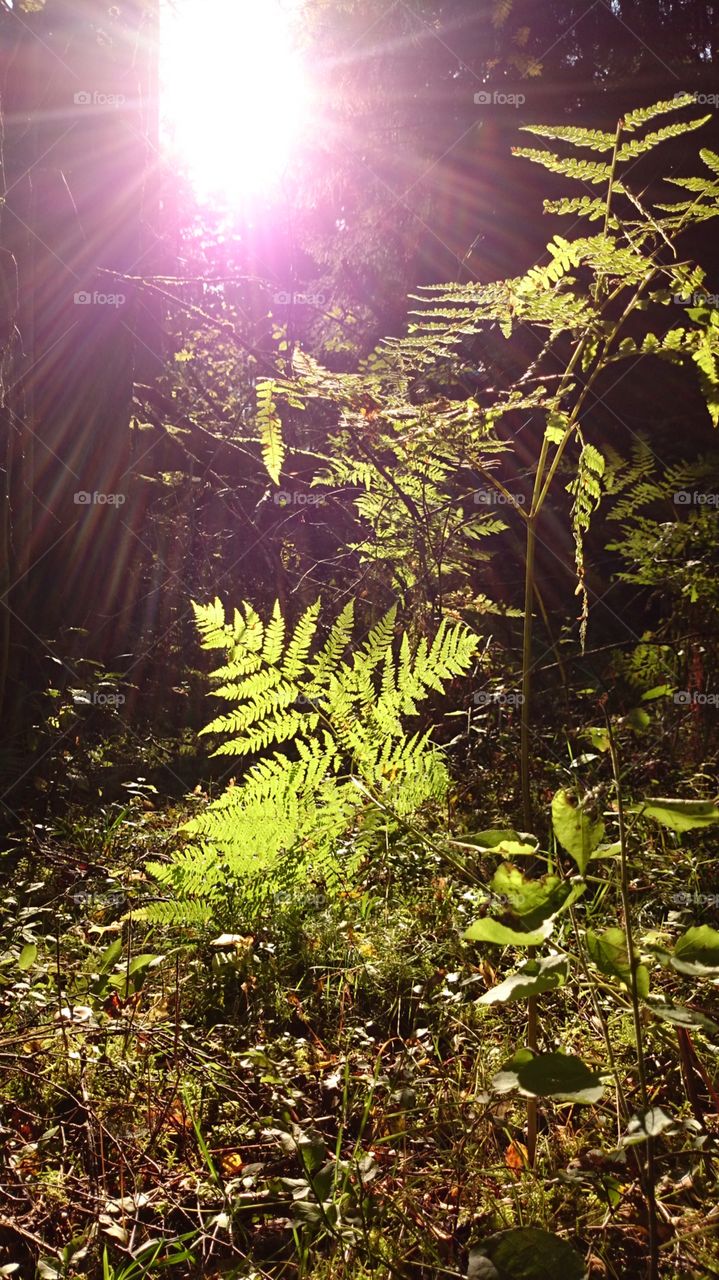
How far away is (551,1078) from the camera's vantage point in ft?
3.11

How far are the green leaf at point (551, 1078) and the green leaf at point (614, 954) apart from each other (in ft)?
0.40

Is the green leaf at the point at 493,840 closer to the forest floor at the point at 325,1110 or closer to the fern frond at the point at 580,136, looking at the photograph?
the forest floor at the point at 325,1110

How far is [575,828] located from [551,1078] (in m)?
0.28

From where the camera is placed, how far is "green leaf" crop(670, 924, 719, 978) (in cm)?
99

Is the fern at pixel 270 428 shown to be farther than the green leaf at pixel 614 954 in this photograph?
Yes

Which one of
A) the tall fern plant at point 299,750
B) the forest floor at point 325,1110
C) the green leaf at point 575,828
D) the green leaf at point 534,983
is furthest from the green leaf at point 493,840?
the tall fern plant at point 299,750

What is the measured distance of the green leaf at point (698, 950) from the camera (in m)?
0.99

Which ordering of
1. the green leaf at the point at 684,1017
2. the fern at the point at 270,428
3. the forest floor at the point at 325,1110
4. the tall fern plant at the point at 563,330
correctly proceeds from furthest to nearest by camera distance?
the fern at the point at 270,428
the tall fern plant at the point at 563,330
the forest floor at the point at 325,1110
the green leaf at the point at 684,1017

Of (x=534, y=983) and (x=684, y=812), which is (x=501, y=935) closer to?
(x=534, y=983)

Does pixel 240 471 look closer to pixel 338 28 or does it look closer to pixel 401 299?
pixel 401 299

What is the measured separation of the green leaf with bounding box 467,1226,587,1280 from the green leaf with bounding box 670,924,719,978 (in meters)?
0.34

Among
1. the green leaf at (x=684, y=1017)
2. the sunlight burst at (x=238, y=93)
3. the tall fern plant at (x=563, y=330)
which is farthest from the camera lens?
the sunlight burst at (x=238, y=93)

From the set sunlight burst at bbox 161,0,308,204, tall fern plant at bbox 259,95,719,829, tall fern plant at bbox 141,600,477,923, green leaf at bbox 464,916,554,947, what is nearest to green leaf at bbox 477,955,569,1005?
green leaf at bbox 464,916,554,947

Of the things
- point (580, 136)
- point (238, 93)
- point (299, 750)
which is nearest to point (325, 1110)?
point (299, 750)
